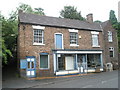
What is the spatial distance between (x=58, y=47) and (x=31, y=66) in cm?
406

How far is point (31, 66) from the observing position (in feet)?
45.3

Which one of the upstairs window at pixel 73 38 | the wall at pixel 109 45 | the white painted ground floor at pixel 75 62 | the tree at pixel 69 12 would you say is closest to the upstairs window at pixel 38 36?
the white painted ground floor at pixel 75 62

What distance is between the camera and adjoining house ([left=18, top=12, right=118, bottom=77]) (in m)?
13.9

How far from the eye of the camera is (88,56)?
18.8 metres

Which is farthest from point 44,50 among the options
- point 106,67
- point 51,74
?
point 106,67

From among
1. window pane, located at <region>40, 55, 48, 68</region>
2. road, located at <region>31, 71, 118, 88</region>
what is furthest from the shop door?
road, located at <region>31, 71, 118, 88</region>

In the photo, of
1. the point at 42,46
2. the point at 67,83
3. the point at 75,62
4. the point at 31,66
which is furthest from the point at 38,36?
the point at 67,83

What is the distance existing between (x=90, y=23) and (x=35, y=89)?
50.4ft

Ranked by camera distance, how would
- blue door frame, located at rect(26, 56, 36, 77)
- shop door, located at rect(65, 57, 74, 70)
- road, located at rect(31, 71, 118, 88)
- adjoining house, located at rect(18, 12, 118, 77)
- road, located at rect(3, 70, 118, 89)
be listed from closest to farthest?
road, located at rect(31, 71, 118, 88) < road, located at rect(3, 70, 118, 89) < blue door frame, located at rect(26, 56, 36, 77) < adjoining house, located at rect(18, 12, 118, 77) < shop door, located at rect(65, 57, 74, 70)

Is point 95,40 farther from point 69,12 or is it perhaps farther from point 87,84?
point 69,12

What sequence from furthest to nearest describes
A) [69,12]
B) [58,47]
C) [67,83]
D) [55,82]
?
1. [69,12]
2. [58,47]
3. [55,82]
4. [67,83]

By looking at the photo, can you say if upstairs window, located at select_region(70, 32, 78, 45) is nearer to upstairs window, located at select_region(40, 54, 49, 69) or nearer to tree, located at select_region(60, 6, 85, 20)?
upstairs window, located at select_region(40, 54, 49, 69)

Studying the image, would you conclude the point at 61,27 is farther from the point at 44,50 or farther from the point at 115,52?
the point at 115,52

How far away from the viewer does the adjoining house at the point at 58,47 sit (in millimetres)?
13930
